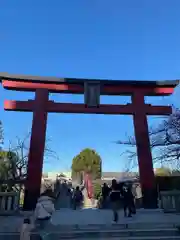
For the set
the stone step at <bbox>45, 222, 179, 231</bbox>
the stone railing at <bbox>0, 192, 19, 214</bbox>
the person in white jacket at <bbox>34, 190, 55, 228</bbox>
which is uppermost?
the stone railing at <bbox>0, 192, 19, 214</bbox>

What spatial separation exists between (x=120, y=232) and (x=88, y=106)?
23.2 ft

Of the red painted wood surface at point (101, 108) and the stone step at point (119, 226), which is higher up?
the red painted wood surface at point (101, 108)

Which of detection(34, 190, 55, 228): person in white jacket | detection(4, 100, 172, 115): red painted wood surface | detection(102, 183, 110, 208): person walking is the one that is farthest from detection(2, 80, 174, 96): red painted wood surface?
detection(34, 190, 55, 228): person in white jacket

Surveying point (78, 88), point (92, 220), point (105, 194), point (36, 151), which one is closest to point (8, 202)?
point (36, 151)

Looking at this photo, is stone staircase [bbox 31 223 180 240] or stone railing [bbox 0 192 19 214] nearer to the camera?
stone staircase [bbox 31 223 180 240]

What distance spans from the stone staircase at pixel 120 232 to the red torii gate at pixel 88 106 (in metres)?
4.53

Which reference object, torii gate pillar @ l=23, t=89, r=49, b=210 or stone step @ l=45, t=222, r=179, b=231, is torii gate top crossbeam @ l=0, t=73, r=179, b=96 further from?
stone step @ l=45, t=222, r=179, b=231

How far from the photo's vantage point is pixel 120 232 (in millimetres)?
6453

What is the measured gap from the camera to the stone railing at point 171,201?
1048cm

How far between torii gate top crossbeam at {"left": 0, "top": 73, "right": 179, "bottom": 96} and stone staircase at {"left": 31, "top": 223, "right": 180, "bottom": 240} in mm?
7467

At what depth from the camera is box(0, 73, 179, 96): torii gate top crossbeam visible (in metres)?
12.4

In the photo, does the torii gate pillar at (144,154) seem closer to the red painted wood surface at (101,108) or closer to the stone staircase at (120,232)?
the red painted wood surface at (101,108)

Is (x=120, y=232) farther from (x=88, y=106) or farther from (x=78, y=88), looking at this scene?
(x=78, y=88)

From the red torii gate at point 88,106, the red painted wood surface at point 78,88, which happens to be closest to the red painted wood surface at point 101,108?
the red torii gate at point 88,106
